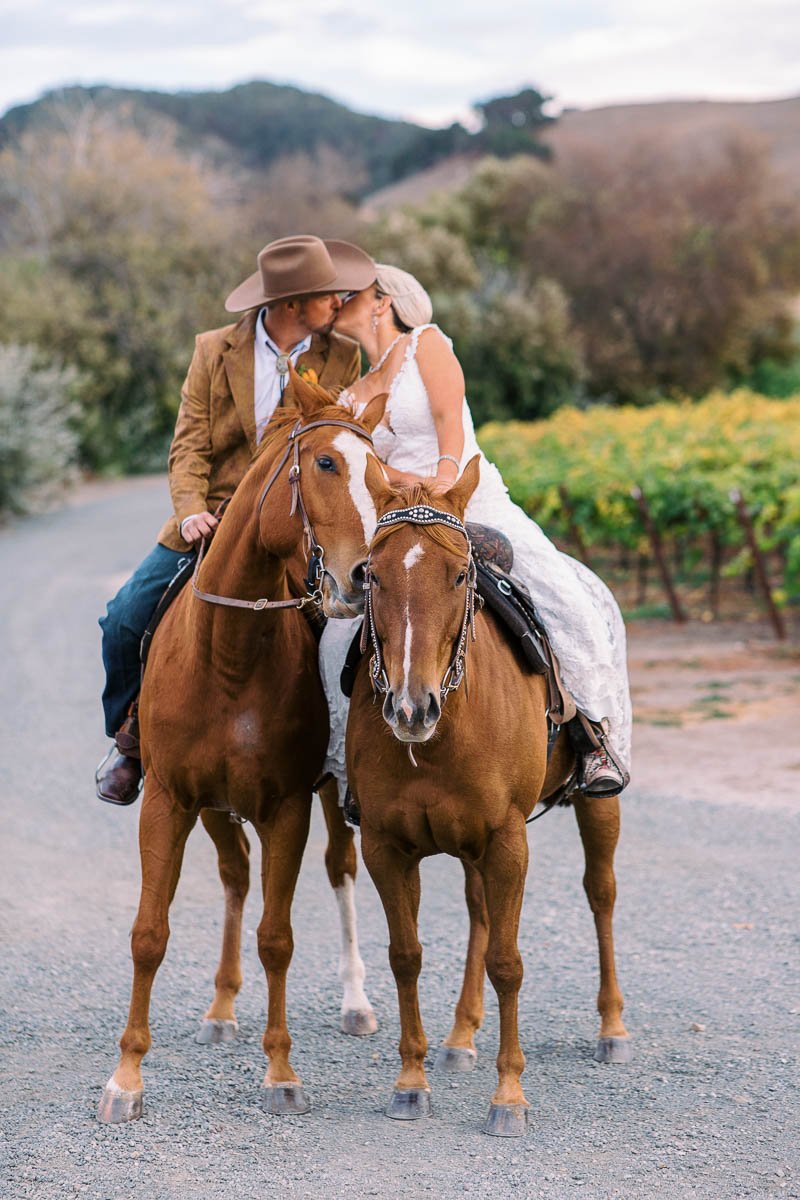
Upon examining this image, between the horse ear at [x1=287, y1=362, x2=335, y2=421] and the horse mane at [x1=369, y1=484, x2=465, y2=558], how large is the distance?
43cm

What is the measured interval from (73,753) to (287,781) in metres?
5.88

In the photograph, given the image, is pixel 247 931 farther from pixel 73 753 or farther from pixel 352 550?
pixel 73 753

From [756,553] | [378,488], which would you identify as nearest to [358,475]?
[378,488]

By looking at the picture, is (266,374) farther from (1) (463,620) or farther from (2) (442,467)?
(1) (463,620)

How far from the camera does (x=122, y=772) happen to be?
533 centimetres

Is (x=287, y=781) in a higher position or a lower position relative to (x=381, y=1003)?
higher

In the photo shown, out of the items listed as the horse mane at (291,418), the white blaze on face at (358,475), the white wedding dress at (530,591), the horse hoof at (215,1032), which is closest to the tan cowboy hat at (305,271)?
the white wedding dress at (530,591)

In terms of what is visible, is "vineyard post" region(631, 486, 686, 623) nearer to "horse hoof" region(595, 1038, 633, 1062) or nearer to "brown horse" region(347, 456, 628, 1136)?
"horse hoof" region(595, 1038, 633, 1062)

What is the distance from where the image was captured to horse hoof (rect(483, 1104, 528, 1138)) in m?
4.33

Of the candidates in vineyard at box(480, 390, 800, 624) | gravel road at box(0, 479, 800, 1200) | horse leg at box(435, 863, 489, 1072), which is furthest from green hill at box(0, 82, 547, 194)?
horse leg at box(435, 863, 489, 1072)

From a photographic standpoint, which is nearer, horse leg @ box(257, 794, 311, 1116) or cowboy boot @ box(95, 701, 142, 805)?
horse leg @ box(257, 794, 311, 1116)

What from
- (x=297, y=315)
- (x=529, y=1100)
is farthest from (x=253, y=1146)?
(x=297, y=315)

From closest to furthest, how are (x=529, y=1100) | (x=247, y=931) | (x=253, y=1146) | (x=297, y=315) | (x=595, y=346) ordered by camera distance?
(x=253, y=1146) < (x=529, y=1100) < (x=297, y=315) < (x=247, y=931) < (x=595, y=346)

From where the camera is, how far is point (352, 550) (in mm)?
4012
